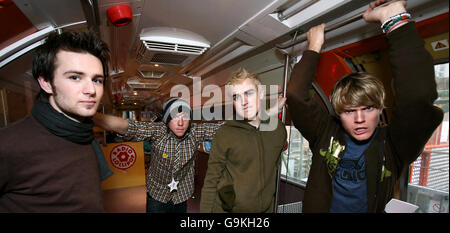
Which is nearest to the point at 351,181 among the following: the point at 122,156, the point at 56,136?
the point at 56,136

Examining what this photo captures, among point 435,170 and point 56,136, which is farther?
point 435,170

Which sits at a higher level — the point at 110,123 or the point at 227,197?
the point at 110,123

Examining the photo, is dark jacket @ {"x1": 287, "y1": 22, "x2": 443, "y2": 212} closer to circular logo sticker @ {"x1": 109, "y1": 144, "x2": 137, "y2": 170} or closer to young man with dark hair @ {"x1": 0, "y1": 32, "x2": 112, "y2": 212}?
young man with dark hair @ {"x1": 0, "y1": 32, "x2": 112, "y2": 212}

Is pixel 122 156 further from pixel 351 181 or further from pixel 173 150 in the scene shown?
pixel 351 181

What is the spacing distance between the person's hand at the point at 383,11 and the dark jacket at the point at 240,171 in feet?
2.52

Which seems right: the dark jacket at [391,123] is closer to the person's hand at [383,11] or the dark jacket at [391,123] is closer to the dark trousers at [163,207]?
the person's hand at [383,11]

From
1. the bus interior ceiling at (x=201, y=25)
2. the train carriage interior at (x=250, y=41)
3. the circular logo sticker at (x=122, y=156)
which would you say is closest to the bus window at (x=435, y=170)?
the train carriage interior at (x=250, y=41)

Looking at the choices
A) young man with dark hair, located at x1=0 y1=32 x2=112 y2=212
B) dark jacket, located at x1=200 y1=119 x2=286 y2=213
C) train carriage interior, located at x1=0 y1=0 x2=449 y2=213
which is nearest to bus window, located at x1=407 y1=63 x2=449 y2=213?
train carriage interior, located at x1=0 y1=0 x2=449 y2=213

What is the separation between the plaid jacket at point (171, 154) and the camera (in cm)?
146

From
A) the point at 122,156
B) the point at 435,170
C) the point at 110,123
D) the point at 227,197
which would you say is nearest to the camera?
the point at 435,170

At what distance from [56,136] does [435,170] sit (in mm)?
1758

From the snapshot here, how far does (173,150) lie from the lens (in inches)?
57.9

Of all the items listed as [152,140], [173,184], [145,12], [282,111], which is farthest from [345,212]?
[145,12]
